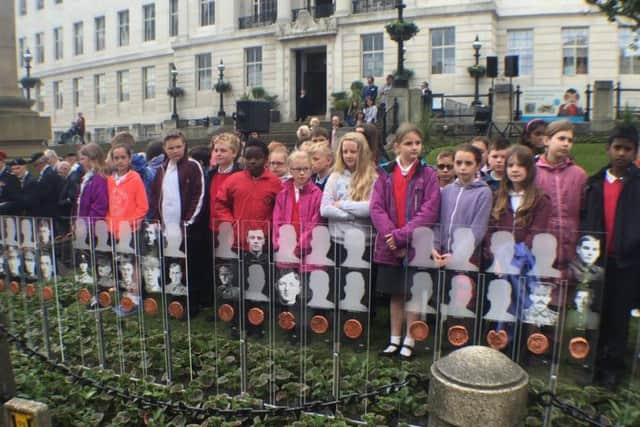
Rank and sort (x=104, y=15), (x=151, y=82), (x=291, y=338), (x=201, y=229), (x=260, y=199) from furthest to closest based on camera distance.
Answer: (x=104, y=15)
(x=151, y=82)
(x=201, y=229)
(x=260, y=199)
(x=291, y=338)

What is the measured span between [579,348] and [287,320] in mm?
1935

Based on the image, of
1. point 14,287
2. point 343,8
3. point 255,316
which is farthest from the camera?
point 343,8

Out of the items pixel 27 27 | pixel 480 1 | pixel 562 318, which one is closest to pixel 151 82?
pixel 27 27

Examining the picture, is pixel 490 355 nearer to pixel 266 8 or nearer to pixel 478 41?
pixel 478 41

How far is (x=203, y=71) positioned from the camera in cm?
4178

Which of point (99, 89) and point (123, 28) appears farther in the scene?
point (99, 89)

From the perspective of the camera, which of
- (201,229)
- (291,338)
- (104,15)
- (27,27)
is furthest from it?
(27,27)

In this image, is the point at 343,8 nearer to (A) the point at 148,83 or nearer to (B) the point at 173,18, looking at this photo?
(B) the point at 173,18

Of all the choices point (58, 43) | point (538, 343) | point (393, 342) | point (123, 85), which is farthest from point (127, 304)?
point (58, 43)

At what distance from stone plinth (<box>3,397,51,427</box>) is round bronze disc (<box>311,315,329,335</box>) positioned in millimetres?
1751

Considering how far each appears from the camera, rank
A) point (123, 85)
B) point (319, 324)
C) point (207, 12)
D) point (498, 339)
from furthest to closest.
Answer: point (123, 85) < point (207, 12) < point (319, 324) < point (498, 339)

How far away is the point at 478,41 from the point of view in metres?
30.8

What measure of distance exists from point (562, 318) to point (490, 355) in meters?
1.13

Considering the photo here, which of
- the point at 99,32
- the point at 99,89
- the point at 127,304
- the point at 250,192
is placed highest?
the point at 99,32
